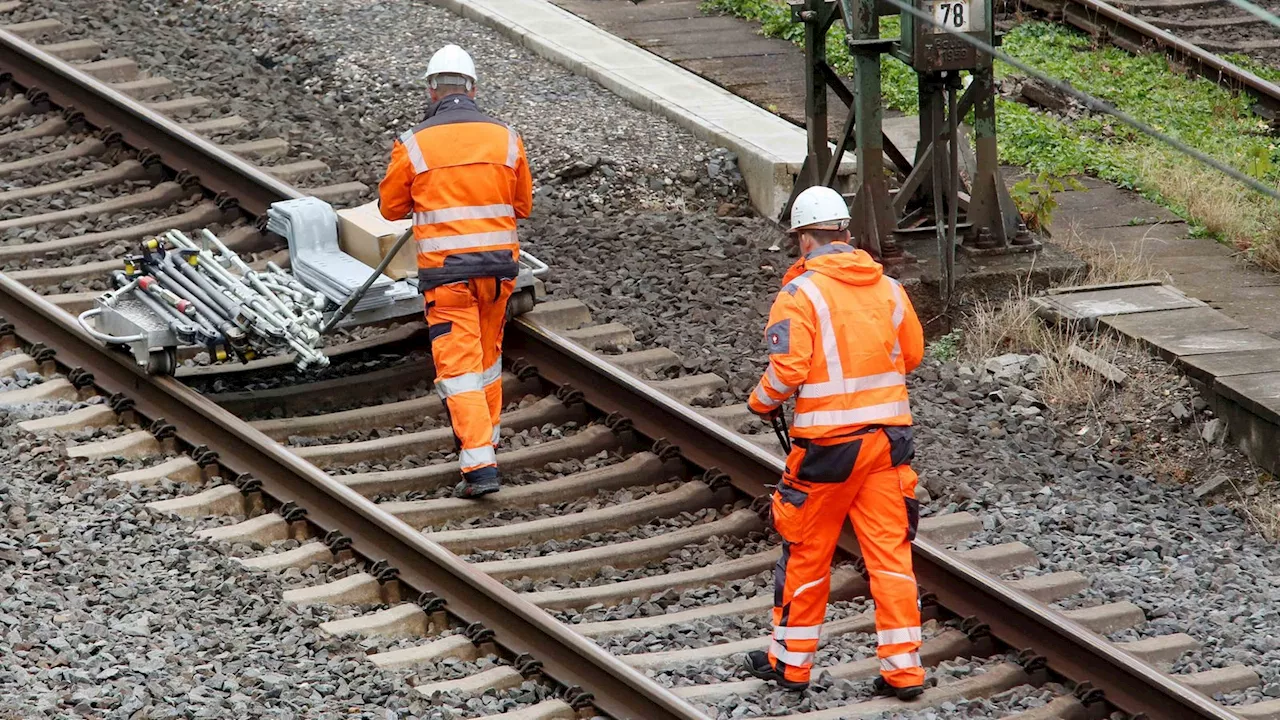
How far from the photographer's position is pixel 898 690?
664 centimetres

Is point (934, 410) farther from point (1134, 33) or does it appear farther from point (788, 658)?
point (1134, 33)

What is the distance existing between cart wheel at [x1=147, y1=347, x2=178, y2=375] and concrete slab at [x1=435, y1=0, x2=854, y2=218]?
422cm

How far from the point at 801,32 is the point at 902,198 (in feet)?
13.0

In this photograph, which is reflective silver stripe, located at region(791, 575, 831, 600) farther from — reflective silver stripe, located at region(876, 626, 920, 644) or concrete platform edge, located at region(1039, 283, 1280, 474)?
concrete platform edge, located at region(1039, 283, 1280, 474)

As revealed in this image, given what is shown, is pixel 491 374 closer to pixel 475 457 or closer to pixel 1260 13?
pixel 475 457

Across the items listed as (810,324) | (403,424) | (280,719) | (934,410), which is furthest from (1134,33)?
(280,719)

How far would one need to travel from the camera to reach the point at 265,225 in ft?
33.4

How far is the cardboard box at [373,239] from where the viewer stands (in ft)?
Result: 29.1

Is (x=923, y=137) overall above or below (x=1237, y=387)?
above

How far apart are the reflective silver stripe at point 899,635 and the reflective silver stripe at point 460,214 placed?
2.65 meters

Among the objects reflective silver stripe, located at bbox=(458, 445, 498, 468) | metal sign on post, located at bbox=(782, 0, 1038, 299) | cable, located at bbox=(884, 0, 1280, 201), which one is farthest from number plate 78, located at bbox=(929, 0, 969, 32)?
reflective silver stripe, located at bbox=(458, 445, 498, 468)

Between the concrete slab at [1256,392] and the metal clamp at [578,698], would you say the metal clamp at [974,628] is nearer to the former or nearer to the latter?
the metal clamp at [578,698]

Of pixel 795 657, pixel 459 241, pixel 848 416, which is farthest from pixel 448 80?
pixel 795 657

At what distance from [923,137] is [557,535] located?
3845mm
